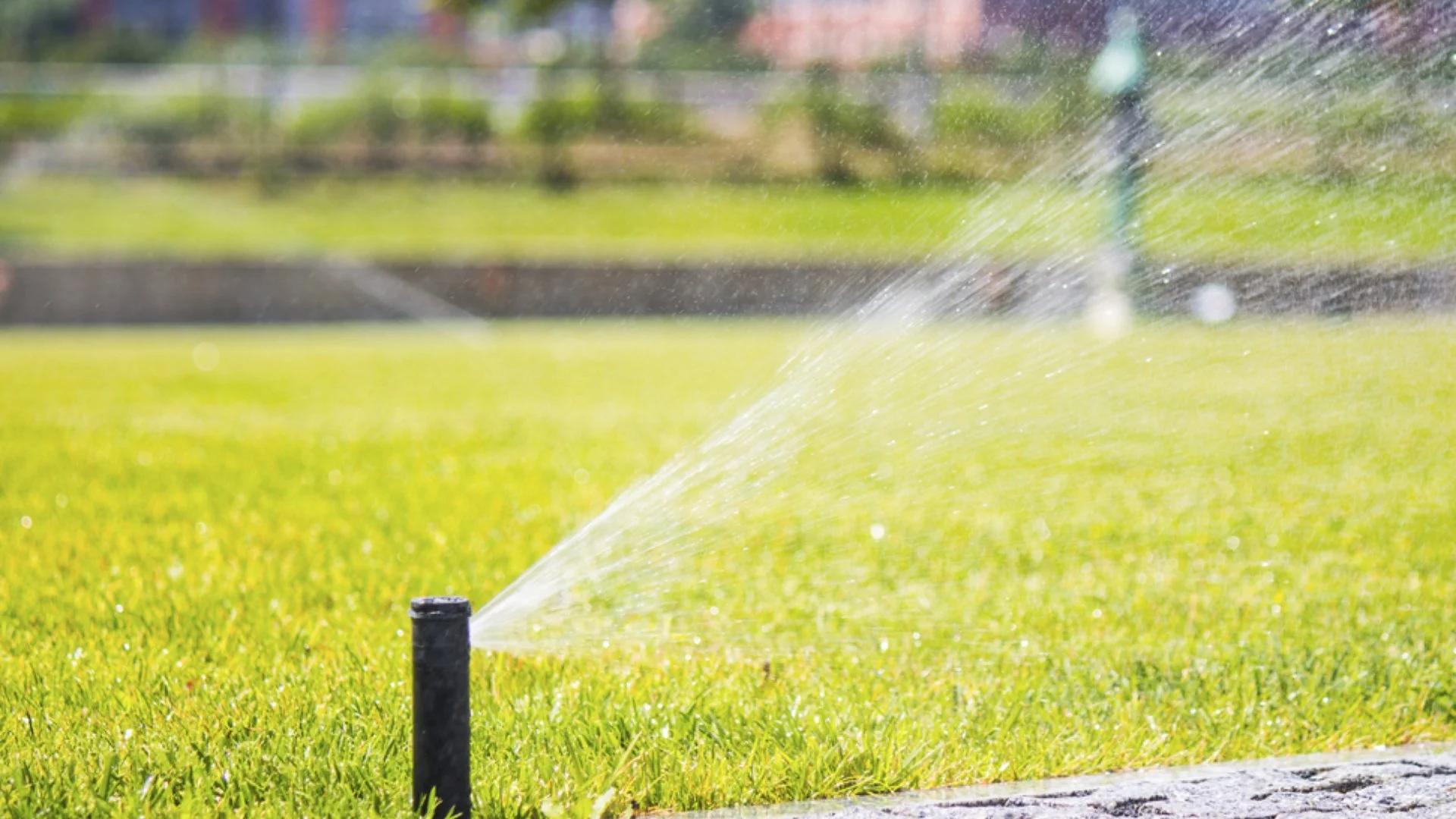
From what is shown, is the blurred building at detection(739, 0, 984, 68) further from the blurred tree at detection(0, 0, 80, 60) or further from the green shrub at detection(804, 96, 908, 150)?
the blurred tree at detection(0, 0, 80, 60)

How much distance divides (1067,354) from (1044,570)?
22.8 ft

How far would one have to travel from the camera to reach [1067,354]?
11.3 m

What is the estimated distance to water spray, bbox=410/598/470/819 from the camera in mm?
2516

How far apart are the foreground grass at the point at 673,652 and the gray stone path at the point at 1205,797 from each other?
106mm

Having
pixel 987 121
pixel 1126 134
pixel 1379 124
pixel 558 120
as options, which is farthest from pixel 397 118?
pixel 1379 124

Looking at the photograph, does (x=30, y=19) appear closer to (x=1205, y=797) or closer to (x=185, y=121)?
(x=185, y=121)

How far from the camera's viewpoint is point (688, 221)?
22.5 meters

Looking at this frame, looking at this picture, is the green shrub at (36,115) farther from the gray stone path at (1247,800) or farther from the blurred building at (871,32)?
the gray stone path at (1247,800)

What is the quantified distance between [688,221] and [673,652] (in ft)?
62.5

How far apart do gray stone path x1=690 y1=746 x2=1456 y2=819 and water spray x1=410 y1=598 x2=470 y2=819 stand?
0.44 meters

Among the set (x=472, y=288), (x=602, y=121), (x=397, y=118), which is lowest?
(x=472, y=288)

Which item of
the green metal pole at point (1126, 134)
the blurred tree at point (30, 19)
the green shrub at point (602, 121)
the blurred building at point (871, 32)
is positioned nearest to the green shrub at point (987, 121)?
the blurred building at point (871, 32)

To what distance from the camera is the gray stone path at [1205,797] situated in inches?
108

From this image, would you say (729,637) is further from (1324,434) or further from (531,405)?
(531,405)
